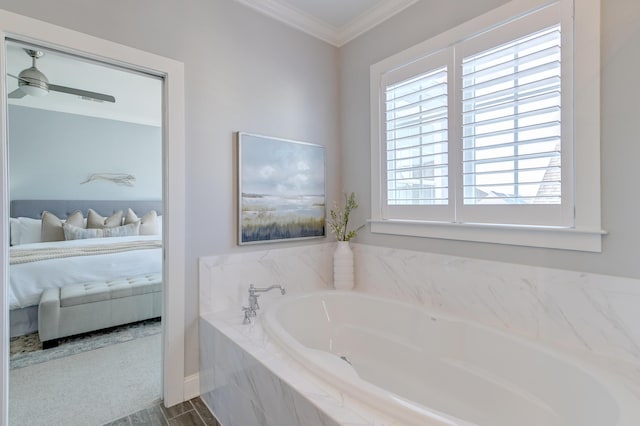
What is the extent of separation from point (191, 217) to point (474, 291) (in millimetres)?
1821

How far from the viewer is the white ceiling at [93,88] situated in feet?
9.80

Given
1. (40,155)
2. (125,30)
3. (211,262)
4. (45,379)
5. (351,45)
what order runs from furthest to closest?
(40,155) < (351,45) < (45,379) < (211,262) < (125,30)

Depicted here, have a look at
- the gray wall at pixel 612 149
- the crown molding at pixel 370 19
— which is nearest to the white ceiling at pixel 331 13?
the crown molding at pixel 370 19

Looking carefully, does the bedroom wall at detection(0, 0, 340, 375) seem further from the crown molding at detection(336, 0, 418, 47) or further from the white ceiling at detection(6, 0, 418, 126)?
the crown molding at detection(336, 0, 418, 47)

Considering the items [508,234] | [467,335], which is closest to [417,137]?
[508,234]

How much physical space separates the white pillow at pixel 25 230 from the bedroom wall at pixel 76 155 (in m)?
0.38

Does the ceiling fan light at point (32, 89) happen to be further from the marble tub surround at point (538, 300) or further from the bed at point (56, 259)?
the marble tub surround at point (538, 300)

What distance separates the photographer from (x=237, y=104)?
217 cm

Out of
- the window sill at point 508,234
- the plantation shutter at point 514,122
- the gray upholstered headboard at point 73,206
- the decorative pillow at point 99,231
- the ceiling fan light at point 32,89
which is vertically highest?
the ceiling fan light at point 32,89

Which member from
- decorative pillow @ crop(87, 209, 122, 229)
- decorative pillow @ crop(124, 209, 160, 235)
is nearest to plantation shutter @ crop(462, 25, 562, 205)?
decorative pillow @ crop(124, 209, 160, 235)

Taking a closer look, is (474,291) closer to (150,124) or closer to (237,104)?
(237,104)

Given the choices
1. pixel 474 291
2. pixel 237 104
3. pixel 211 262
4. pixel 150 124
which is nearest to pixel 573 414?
pixel 474 291

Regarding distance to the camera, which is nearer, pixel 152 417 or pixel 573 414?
pixel 573 414

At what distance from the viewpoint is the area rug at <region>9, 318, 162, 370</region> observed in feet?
8.13
